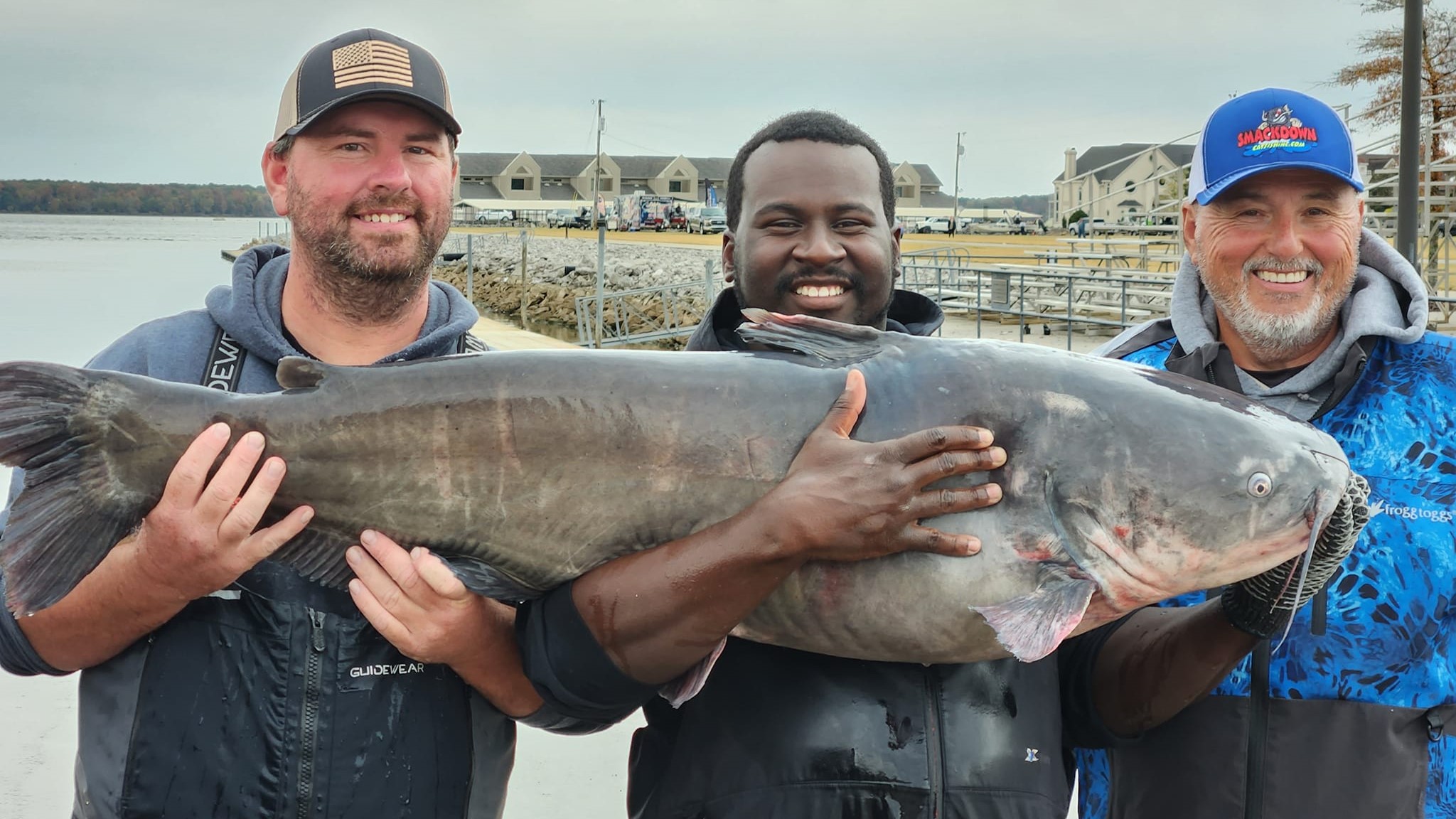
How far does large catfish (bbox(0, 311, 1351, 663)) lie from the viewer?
89.9 inches

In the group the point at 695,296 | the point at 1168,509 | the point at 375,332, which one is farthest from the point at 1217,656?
the point at 695,296

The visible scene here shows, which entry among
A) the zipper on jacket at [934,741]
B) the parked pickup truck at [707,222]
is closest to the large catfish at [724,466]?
the zipper on jacket at [934,741]

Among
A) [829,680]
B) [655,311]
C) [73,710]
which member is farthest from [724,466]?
[655,311]

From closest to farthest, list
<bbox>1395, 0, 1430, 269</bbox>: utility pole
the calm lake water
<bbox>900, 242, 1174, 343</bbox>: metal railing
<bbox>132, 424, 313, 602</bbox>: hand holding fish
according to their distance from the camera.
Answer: <bbox>132, 424, 313, 602</bbox>: hand holding fish → the calm lake water → <bbox>1395, 0, 1430, 269</bbox>: utility pole → <bbox>900, 242, 1174, 343</bbox>: metal railing

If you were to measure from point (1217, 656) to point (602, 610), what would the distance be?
1.33m

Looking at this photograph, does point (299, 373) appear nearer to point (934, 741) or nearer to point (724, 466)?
point (724, 466)

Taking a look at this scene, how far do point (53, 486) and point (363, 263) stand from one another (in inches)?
31.5

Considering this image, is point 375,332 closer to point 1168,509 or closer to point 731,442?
point 731,442

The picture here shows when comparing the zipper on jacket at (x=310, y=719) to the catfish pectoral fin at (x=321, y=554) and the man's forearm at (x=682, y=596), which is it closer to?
the catfish pectoral fin at (x=321, y=554)

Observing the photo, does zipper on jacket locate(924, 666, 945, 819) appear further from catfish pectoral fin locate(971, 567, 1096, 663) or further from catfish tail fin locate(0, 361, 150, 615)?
catfish tail fin locate(0, 361, 150, 615)

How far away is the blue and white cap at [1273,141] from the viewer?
10.1 feet

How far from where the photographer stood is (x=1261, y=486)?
7.52ft

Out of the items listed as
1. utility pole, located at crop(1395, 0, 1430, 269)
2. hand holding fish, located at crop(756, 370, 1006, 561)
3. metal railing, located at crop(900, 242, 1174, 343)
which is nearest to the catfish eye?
hand holding fish, located at crop(756, 370, 1006, 561)

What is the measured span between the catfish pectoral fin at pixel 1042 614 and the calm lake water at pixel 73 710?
2389 mm
